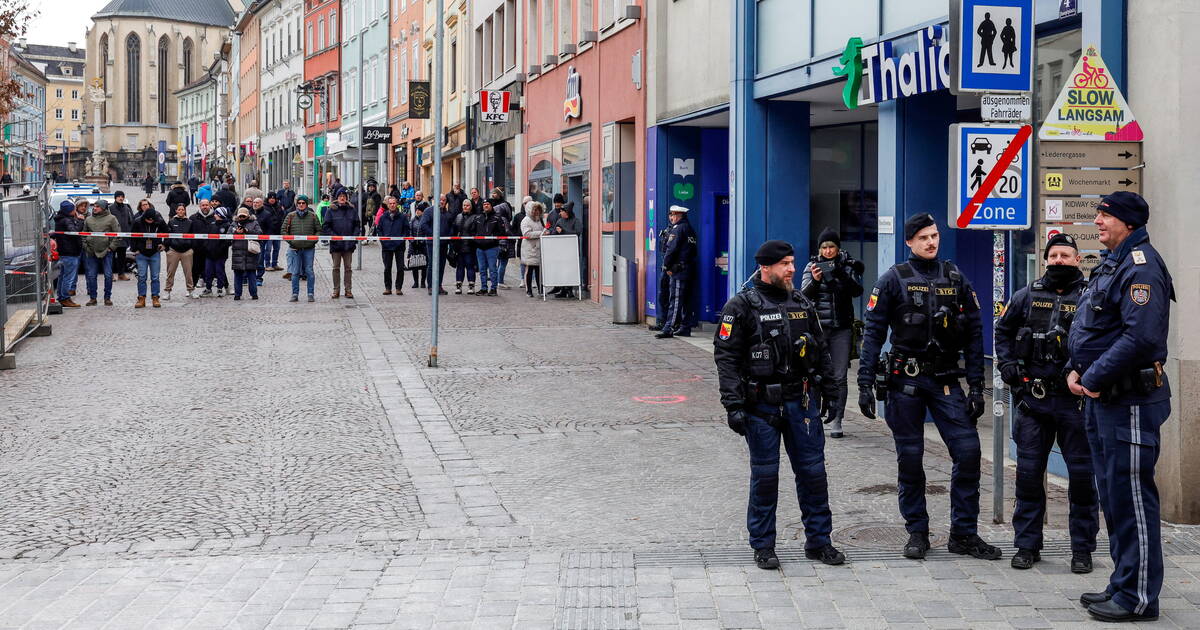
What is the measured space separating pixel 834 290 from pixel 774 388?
400 cm

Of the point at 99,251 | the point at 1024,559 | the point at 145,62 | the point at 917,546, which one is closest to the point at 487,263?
the point at 99,251

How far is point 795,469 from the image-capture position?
7.24m

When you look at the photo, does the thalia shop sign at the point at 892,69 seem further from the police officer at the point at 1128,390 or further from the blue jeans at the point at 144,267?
the blue jeans at the point at 144,267

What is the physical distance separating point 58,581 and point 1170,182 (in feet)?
19.8

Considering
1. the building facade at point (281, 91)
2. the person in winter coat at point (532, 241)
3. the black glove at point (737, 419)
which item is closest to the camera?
the black glove at point (737, 419)

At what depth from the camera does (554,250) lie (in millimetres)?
24281

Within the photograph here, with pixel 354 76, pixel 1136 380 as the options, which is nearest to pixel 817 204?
pixel 1136 380

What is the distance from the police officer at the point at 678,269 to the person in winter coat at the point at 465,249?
7.56m

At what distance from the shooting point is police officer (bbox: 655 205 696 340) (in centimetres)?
1802

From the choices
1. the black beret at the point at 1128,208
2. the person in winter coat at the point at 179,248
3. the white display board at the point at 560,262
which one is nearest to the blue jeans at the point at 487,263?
the white display board at the point at 560,262

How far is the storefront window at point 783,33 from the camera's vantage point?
14922 millimetres

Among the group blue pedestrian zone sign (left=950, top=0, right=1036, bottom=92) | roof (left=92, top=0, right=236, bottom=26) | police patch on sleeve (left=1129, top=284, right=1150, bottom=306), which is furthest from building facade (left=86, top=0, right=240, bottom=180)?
police patch on sleeve (left=1129, top=284, right=1150, bottom=306)

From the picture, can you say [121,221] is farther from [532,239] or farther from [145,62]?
[145,62]

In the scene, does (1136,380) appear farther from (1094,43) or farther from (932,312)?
(1094,43)
